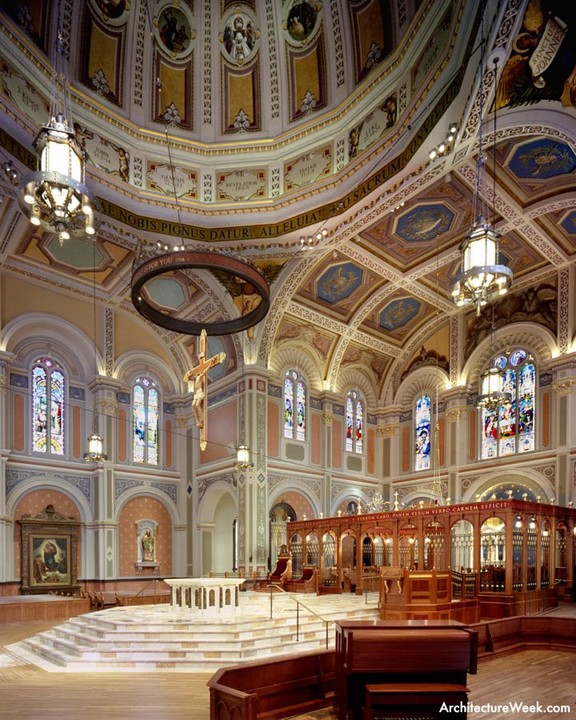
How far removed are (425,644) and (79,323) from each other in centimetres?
1546

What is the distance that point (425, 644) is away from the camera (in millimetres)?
4922

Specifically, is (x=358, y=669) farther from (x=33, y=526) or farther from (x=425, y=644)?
(x=33, y=526)

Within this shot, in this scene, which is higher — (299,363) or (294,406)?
(299,363)

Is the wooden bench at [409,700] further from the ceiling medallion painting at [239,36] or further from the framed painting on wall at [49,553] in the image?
the ceiling medallion painting at [239,36]

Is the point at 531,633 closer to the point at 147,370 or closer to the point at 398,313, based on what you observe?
the point at 398,313

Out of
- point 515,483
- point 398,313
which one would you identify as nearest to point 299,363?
point 398,313

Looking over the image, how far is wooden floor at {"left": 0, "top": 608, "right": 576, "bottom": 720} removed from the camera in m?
5.55

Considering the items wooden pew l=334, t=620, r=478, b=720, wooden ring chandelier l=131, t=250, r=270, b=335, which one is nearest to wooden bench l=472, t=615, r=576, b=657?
wooden pew l=334, t=620, r=478, b=720

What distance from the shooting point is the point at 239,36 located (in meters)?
15.7

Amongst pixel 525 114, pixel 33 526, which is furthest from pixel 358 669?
pixel 33 526

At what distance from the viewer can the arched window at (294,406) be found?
754 inches

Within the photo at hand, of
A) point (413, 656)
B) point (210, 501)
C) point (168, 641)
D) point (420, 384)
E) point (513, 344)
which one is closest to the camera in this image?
point (413, 656)

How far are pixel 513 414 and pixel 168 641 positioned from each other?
13583 millimetres

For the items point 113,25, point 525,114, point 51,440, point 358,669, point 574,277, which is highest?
point 113,25
